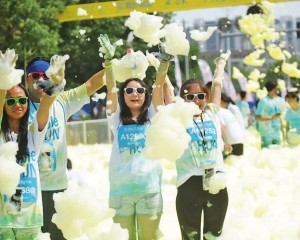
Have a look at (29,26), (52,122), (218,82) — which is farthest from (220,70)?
(29,26)

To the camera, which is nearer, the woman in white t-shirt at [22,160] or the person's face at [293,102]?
the woman in white t-shirt at [22,160]

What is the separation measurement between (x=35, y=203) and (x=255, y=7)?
993 cm

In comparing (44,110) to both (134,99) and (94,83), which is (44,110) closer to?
(94,83)

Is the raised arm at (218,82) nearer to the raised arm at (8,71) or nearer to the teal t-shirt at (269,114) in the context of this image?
the raised arm at (8,71)

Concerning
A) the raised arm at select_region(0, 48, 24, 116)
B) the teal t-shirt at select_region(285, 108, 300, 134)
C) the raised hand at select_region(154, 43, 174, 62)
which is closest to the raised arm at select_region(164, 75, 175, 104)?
the raised hand at select_region(154, 43, 174, 62)

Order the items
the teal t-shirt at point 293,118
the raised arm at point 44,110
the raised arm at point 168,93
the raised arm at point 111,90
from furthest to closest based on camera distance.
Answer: the teal t-shirt at point 293,118
the raised arm at point 168,93
the raised arm at point 111,90
the raised arm at point 44,110

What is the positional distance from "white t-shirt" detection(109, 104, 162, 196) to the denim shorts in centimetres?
4

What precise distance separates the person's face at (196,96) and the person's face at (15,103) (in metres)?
1.23

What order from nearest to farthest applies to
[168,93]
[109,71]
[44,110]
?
1. [44,110]
2. [109,71]
3. [168,93]

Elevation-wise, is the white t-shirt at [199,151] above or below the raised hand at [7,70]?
below

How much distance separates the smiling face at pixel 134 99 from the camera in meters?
4.76

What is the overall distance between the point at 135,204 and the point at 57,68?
4.43 ft

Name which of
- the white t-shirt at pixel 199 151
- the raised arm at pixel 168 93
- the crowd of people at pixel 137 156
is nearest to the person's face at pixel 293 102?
the crowd of people at pixel 137 156

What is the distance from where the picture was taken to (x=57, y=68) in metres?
3.75
